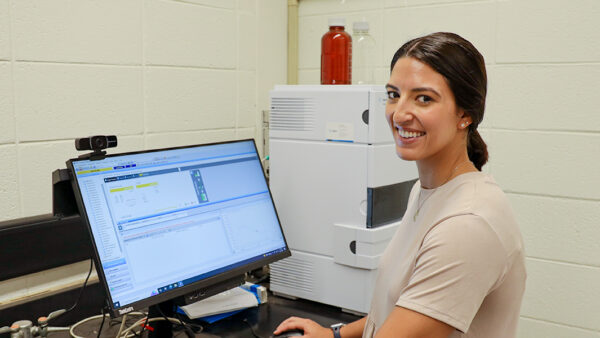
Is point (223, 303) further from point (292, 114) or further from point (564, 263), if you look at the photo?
point (564, 263)

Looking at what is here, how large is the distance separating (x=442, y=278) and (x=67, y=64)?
4.24 feet

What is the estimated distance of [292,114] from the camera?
5.65 feet

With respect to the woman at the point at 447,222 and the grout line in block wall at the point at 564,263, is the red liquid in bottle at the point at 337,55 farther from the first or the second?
the grout line in block wall at the point at 564,263

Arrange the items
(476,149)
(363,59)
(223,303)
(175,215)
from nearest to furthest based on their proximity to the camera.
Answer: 1. (476,149)
2. (175,215)
3. (223,303)
4. (363,59)

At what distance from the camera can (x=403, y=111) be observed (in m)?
1.11

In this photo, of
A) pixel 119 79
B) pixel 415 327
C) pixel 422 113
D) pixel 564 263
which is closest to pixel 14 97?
pixel 119 79

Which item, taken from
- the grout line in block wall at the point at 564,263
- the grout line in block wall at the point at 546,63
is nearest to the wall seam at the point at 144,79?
the grout line in block wall at the point at 546,63

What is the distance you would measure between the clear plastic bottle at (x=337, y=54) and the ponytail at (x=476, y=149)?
30.5 inches

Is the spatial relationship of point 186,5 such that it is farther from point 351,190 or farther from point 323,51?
point 351,190

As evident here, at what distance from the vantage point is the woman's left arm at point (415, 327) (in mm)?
983

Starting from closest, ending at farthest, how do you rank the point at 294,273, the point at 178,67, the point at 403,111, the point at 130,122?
the point at 403,111
the point at 294,273
the point at 130,122
the point at 178,67

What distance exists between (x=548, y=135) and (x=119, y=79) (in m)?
1.54

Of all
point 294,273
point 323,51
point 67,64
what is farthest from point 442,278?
point 67,64

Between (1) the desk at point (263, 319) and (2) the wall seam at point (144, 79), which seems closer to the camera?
(1) the desk at point (263, 319)
